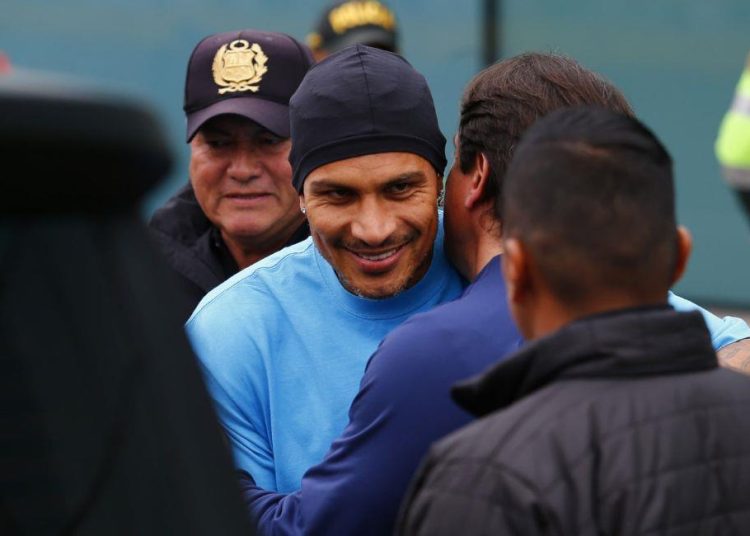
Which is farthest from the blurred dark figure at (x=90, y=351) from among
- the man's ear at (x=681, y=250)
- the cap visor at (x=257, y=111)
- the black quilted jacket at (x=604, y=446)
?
the cap visor at (x=257, y=111)

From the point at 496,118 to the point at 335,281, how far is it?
46cm

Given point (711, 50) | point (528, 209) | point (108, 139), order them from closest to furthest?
point (108, 139), point (528, 209), point (711, 50)

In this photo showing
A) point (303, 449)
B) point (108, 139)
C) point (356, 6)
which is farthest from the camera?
point (356, 6)

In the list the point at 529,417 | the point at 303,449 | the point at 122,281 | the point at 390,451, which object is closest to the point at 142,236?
the point at 122,281

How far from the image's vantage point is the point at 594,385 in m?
1.83

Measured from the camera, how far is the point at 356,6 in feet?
21.4

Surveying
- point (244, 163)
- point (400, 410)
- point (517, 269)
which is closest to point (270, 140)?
point (244, 163)

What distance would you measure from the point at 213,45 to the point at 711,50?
4318 mm

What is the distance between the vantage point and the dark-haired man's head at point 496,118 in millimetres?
2480

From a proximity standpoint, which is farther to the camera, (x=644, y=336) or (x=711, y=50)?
(x=711, y=50)

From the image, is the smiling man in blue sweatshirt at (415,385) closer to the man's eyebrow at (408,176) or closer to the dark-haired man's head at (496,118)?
the dark-haired man's head at (496,118)

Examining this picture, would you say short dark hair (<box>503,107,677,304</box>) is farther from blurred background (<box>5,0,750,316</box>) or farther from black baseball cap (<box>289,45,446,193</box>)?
blurred background (<box>5,0,750,316</box>)

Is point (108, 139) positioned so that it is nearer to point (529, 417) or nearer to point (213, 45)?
point (529, 417)

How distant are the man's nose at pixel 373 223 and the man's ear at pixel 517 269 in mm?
739
